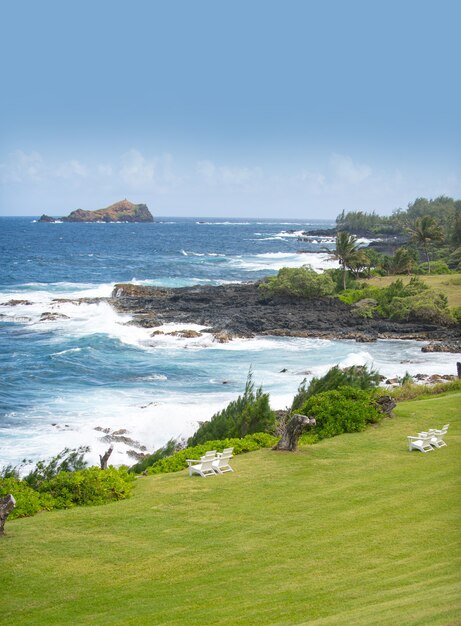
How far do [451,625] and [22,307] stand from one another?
54.8 meters

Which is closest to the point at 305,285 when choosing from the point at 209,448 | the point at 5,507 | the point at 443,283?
the point at 443,283

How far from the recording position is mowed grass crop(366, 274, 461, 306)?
53.1 metres

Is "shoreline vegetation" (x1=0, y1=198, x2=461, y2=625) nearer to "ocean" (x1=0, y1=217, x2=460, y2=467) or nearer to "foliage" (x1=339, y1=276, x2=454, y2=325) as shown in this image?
"ocean" (x1=0, y1=217, x2=460, y2=467)

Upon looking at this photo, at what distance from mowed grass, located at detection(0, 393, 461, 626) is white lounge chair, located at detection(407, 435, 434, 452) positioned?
0.38 metres

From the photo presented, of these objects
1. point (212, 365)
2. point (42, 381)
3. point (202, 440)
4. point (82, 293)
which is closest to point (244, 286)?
point (82, 293)

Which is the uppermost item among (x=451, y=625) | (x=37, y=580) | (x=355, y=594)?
(x=451, y=625)

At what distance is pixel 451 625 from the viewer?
6.66m

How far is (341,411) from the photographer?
1939 centimetres

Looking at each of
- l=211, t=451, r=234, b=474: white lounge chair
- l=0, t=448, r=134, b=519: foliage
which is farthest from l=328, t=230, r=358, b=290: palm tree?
l=0, t=448, r=134, b=519: foliage

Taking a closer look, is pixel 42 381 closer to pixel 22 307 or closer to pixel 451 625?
pixel 22 307

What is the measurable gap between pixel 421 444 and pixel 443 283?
45.3m

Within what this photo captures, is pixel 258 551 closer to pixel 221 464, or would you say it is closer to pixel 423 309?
pixel 221 464

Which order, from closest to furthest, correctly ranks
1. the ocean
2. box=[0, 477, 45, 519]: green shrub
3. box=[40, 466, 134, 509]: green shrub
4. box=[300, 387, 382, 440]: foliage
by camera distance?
box=[0, 477, 45, 519]: green shrub < box=[40, 466, 134, 509]: green shrub < box=[300, 387, 382, 440]: foliage < the ocean

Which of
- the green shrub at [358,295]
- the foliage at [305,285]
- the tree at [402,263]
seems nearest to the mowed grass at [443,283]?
the tree at [402,263]
